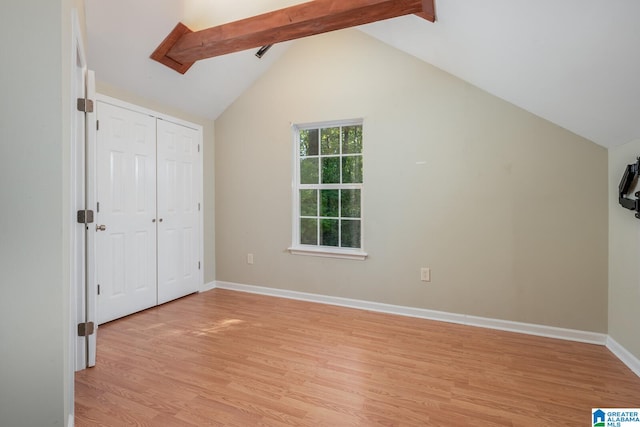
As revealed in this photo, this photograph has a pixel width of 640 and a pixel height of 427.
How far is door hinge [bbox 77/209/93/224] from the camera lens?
1946 mm

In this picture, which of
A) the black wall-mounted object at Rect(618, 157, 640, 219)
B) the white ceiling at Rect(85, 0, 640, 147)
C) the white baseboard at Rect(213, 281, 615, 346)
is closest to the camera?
the white ceiling at Rect(85, 0, 640, 147)

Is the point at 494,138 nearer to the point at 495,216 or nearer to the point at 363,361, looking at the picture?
the point at 495,216

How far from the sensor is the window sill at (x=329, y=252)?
3240mm

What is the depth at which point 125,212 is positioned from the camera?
293cm

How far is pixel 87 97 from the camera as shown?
2.03m

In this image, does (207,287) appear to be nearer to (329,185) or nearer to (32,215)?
(329,185)

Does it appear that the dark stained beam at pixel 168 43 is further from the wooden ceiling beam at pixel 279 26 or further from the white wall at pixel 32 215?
the white wall at pixel 32 215

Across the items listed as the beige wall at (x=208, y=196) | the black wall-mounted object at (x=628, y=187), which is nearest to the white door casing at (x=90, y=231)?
the beige wall at (x=208, y=196)

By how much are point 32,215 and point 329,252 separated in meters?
2.56

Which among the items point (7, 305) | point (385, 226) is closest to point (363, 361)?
point (385, 226)

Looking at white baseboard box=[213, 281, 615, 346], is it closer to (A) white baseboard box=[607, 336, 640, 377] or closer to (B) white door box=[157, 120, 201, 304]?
(A) white baseboard box=[607, 336, 640, 377]

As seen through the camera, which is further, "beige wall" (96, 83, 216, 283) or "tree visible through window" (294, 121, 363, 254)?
"beige wall" (96, 83, 216, 283)

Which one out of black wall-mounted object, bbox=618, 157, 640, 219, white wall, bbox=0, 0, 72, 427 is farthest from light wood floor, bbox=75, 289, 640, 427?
black wall-mounted object, bbox=618, 157, 640, 219

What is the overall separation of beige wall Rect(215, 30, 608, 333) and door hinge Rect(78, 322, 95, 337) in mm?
1896
